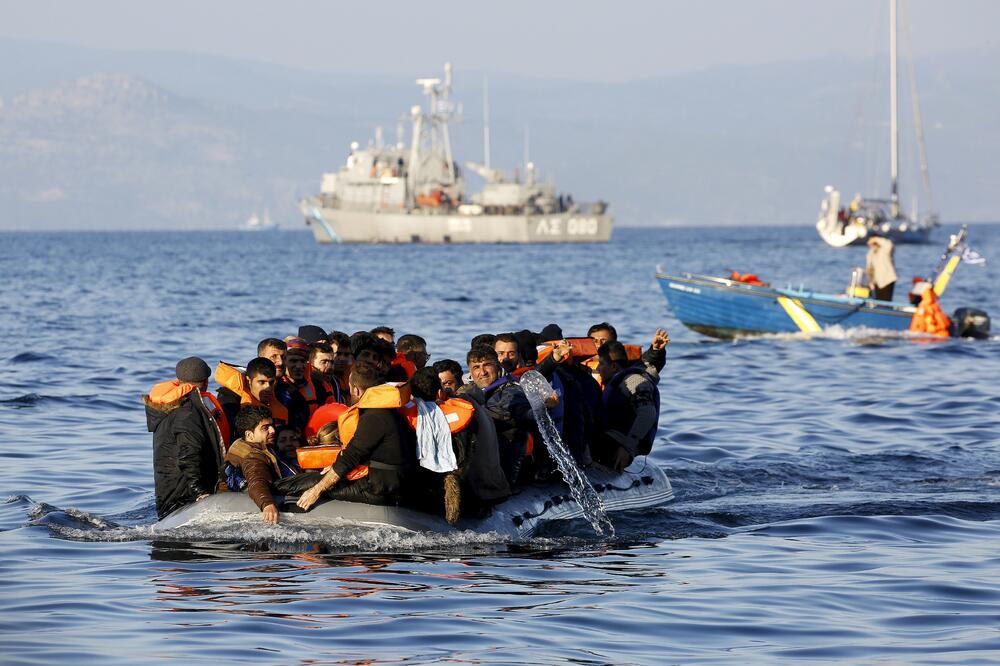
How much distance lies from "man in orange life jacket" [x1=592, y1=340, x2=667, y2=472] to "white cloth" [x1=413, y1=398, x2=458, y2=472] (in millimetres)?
3546

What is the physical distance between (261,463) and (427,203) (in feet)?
401

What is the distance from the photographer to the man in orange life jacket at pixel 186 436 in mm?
11945

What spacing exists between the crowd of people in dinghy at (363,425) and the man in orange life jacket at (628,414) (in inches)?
37.5

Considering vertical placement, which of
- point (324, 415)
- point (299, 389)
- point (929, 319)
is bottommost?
point (929, 319)

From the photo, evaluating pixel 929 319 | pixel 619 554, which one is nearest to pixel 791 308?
pixel 929 319

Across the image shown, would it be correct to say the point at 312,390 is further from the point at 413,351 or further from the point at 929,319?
the point at 929,319

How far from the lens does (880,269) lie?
104 ft

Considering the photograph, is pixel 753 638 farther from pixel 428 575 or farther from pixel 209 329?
pixel 209 329

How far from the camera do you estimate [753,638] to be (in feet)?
31.6

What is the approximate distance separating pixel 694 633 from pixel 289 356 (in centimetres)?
478

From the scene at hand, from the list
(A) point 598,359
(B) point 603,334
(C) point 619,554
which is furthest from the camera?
(B) point 603,334

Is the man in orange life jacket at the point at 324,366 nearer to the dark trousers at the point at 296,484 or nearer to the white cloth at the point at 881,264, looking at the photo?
the dark trousers at the point at 296,484

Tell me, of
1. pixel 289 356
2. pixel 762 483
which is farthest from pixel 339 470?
pixel 762 483

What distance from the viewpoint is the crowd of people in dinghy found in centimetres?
1149
